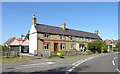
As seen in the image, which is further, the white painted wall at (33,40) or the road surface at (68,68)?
the white painted wall at (33,40)

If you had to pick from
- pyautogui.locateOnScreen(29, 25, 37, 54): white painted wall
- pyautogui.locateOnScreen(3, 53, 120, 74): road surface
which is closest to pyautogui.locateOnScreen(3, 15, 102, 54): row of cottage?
pyautogui.locateOnScreen(29, 25, 37, 54): white painted wall

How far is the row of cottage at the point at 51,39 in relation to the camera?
1446 inches

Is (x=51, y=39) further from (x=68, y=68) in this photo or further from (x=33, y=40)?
(x=68, y=68)

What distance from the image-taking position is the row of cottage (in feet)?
120

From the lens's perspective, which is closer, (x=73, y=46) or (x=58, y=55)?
(x=58, y=55)

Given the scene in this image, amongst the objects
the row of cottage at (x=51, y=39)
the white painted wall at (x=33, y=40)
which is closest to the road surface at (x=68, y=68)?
the row of cottage at (x=51, y=39)

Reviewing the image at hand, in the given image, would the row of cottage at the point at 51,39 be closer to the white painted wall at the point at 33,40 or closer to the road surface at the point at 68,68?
the white painted wall at the point at 33,40

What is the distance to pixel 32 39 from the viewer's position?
127ft

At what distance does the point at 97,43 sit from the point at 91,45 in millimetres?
2230

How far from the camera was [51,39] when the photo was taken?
39438 mm

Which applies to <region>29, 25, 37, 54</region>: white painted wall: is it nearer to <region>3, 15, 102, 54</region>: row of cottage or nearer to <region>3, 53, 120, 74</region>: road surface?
<region>3, 15, 102, 54</region>: row of cottage

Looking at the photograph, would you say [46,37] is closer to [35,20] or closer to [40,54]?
[35,20]

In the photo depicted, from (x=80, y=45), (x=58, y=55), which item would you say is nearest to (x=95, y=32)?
(x=80, y=45)

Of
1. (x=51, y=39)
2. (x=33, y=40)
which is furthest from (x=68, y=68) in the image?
(x=51, y=39)
